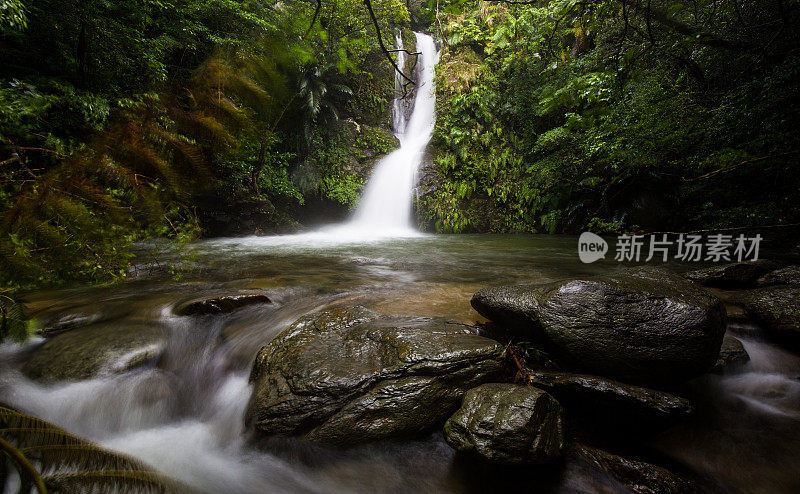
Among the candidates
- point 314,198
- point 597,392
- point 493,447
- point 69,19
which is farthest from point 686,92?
point 69,19

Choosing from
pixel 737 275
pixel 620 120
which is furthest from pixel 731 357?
pixel 620 120

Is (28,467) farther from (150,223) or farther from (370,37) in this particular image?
(370,37)

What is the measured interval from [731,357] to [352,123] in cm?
1288

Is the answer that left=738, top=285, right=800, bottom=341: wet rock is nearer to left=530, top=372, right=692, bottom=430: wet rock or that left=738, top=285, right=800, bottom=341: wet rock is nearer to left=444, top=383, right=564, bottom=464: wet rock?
left=530, top=372, right=692, bottom=430: wet rock

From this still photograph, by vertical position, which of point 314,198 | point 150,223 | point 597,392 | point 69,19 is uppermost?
point 69,19

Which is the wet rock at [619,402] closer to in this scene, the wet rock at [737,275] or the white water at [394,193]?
the wet rock at [737,275]

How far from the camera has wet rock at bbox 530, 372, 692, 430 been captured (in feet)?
5.82

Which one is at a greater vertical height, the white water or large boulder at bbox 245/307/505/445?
the white water

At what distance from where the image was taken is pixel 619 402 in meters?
1.81

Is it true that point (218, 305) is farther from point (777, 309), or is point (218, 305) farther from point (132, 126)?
point (777, 309)

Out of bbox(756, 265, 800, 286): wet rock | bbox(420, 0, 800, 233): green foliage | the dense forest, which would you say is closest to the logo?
bbox(420, 0, 800, 233): green foliage

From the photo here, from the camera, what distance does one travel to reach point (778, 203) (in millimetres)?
5336

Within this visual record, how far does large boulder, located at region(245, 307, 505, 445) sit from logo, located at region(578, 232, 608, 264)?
5.11m

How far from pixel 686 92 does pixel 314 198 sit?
10.1 metres
